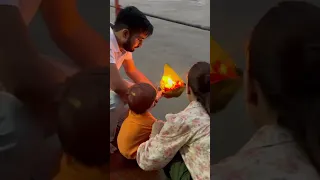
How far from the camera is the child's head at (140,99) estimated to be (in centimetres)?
137

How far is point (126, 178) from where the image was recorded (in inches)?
50.7

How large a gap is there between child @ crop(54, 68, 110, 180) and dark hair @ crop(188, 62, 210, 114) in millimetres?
402

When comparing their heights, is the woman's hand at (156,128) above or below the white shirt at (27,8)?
below

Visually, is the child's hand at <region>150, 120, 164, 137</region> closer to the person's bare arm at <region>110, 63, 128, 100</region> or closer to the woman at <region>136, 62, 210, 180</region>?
the woman at <region>136, 62, 210, 180</region>

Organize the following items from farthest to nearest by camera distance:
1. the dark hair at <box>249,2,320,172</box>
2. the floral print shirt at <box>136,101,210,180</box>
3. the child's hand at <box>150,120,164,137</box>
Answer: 1. the child's hand at <box>150,120,164,137</box>
2. the floral print shirt at <box>136,101,210,180</box>
3. the dark hair at <box>249,2,320,172</box>

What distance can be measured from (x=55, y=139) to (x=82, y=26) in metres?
0.22

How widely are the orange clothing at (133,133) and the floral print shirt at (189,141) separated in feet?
0.57

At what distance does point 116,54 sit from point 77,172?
2.23ft

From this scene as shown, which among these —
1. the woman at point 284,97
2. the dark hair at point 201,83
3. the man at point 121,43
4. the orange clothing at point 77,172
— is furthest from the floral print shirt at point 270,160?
the man at point 121,43

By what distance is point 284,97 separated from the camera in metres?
0.78

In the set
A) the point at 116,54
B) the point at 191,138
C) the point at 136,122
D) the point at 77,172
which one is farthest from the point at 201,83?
the point at 77,172

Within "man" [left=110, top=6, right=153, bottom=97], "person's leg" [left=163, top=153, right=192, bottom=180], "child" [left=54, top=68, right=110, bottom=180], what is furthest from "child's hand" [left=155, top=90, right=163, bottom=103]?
"child" [left=54, top=68, right=110, bottom=180]

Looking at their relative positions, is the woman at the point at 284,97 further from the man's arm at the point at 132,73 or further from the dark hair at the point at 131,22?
the man's arm at the point at 132,73

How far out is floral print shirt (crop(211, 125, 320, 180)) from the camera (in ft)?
2.59
